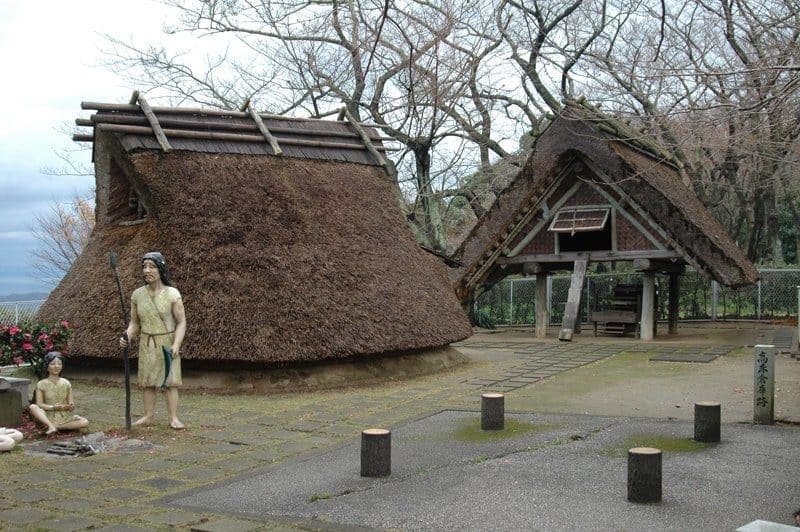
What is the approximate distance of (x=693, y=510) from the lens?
489 cm

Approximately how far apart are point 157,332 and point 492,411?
348 cm

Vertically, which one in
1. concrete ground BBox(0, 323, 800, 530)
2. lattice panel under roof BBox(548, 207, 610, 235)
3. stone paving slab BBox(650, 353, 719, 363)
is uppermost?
lattice panel under roof BBox(548, 207, 610, 235)

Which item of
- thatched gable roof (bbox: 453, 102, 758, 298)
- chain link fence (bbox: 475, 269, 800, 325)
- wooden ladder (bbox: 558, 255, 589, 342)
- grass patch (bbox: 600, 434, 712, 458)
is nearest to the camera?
grass patch (bbox: 600, 434, 712, 458)

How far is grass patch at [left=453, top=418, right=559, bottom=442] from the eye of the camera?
729cm

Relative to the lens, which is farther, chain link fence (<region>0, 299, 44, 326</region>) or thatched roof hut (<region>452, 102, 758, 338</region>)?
chain link fence (<region>0, 299, 44, 326</region>)

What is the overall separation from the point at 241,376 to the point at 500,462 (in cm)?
498

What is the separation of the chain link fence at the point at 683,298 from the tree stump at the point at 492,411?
15309 mm

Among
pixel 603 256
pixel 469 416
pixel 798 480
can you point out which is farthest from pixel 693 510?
pixel 603 256

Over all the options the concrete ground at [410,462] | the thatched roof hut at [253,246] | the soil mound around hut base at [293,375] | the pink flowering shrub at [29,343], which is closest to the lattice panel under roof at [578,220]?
the thatched roof hut at [253,246]

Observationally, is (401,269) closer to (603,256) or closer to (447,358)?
(447,358)

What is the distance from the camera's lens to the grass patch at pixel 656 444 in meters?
6.52

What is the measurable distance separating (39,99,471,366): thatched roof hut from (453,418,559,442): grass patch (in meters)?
3.00

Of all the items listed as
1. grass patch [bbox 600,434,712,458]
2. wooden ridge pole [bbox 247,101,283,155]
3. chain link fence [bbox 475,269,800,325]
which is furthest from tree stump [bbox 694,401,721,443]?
chain link fence [bbox 475,269,800,325]

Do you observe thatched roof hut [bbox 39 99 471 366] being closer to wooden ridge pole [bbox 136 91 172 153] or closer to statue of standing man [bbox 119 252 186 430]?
wooden ridge pole [bbox 136 91 172 153]
